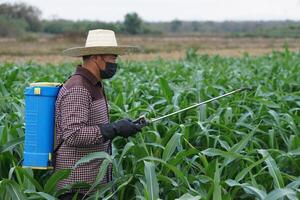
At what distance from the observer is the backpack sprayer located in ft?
9.32

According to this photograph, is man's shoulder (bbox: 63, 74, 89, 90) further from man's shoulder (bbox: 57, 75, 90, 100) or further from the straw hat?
the straw hat

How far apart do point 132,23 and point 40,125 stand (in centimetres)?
5532

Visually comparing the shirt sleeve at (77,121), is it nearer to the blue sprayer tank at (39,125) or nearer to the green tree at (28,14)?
the blue sprayer tank at (39,125)

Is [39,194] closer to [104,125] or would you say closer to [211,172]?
[104,125]

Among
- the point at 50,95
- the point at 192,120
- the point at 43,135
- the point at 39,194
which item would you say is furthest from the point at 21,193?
the point at 192,120

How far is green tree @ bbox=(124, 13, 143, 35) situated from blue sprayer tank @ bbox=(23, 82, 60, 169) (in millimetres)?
53845

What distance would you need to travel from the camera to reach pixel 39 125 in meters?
2.84

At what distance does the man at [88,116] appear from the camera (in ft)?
9.11

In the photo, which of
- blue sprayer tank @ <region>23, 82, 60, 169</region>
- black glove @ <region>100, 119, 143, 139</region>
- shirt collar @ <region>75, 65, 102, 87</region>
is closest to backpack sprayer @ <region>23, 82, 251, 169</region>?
blue sprayer tank @ <region>23, 82, 60, 169</region>

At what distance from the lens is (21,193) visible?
104 inches

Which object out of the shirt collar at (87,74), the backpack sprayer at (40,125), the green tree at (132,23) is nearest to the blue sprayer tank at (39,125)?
the backpack sprayer at (40,125)

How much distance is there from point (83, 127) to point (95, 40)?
19.4 inches

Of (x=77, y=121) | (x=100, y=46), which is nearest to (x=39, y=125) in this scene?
(x=77, y=121)

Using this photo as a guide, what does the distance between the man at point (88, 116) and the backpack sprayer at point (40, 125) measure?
41mm
